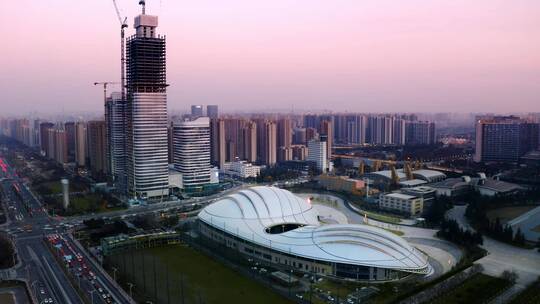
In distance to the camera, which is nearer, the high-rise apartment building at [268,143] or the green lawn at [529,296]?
the green lawn at [529,296]

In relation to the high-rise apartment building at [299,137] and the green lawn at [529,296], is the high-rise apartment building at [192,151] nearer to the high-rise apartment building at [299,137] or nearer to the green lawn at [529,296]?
the green lawn at [529,296]

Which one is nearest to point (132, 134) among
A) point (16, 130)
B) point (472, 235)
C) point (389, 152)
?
point (472, 235)

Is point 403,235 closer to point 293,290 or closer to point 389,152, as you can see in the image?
point 293,290

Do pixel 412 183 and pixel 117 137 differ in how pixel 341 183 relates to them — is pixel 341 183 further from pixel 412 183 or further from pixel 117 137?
pixel 117 137

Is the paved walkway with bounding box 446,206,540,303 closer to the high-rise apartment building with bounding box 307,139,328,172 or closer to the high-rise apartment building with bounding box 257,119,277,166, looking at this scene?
the high-rise apartment building with bounding box 307,139,328,172

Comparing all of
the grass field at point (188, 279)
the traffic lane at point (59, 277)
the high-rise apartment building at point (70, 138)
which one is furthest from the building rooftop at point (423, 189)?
the high-rise apartment building at point (70, 138)

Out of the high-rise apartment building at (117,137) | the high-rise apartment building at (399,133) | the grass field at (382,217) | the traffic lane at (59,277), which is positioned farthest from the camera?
the high-rise apartment building at (399,133)

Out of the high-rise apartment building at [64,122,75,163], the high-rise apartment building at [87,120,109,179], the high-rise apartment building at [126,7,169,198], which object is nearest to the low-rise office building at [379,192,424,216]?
the high-rise apartment building at [126,7,169,198]
